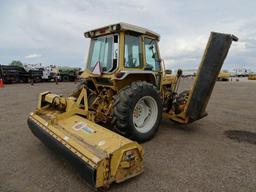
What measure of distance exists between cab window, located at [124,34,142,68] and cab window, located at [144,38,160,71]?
0.86ft

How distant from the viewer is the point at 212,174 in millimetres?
3045

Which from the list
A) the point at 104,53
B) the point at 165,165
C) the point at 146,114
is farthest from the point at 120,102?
the point at 104,53

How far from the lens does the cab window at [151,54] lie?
478 cm

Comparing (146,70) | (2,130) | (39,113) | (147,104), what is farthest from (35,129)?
(146,70)

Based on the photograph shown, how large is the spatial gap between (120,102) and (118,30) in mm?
1395

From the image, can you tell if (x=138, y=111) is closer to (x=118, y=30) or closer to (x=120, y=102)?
(x=120, y=102)

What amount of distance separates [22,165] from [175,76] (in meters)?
4.16

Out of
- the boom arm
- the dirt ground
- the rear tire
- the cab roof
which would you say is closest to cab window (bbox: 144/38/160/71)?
the cab roof

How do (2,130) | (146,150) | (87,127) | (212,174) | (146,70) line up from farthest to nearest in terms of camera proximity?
1. (2,130)
2. (146,70)
3. (146,150)
4. (87,127)
5. (212,174)

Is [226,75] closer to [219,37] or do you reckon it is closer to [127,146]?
[219,37]

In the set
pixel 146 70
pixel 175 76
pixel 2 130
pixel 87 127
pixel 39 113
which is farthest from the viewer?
pixel 175 76

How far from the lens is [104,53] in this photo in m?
4.62

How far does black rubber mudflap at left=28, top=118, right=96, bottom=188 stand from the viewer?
246cm

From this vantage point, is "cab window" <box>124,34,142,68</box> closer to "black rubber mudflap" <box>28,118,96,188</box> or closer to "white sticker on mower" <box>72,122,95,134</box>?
"white sticker on mower" <box>72,122,95,134</box>
